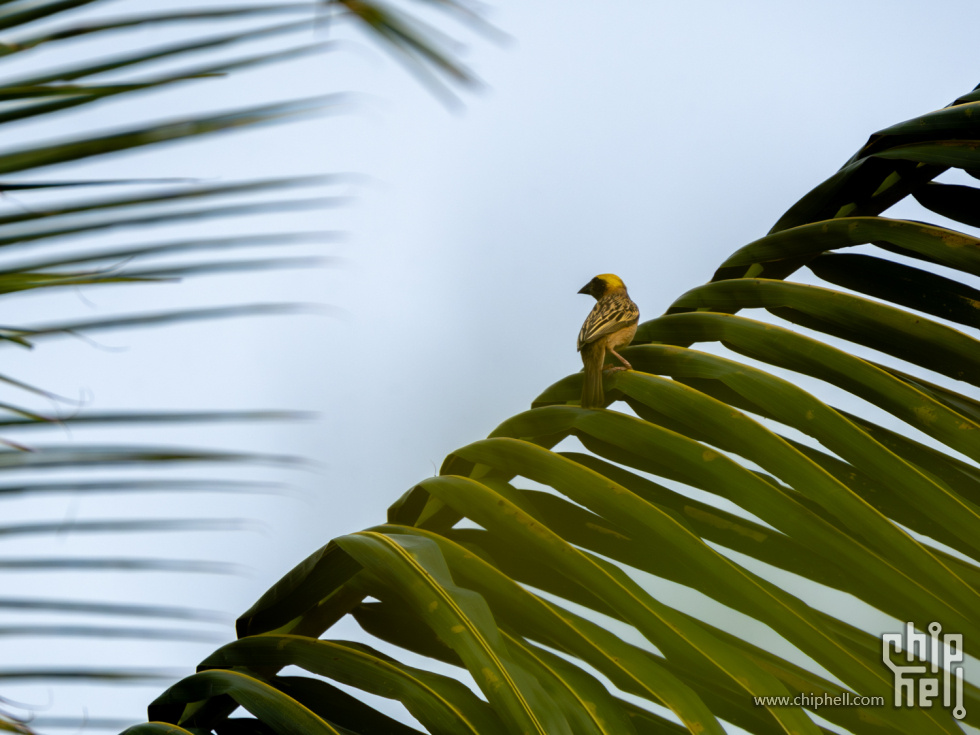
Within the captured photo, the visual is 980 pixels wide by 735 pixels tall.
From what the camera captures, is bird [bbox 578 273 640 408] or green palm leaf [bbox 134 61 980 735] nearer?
green palm leaf [bbox 134 61 980 735]

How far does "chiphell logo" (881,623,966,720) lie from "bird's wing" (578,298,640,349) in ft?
6.38

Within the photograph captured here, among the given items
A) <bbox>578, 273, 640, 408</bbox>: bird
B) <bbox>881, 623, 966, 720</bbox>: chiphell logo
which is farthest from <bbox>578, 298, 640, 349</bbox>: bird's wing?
<bbox>881, 623, 966, 720</bbox>: chiphell logo

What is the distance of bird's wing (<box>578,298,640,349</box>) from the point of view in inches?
128

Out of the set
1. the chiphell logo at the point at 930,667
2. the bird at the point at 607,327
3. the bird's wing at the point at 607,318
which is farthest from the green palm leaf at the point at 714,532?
the bird's wing at the point at 607,318

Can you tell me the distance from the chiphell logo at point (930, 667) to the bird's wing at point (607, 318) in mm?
1944

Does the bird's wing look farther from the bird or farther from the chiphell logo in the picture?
the chiphell logo

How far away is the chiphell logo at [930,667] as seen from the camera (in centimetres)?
120

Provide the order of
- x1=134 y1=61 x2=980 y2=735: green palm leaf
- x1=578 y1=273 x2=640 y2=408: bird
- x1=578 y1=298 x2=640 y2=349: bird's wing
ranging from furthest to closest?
1. x1=578 y1=298 x2=640 y2=349: bird's wing
2. x1=578 y1=273 x2=640 y2=408: bird
3. x1=134 y1=61 x2=980 y2=735: green palm leaf

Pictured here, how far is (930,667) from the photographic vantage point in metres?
1.23

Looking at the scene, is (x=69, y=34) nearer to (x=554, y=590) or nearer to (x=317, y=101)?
(x=317, y=101)

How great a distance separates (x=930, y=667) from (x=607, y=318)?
237 centimetres

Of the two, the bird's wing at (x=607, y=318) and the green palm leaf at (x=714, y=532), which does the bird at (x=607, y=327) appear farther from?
the green palm leaf at (x=714, y=532)

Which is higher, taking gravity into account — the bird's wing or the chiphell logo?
the bird's wing

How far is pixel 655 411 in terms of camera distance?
1.71 meters
